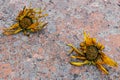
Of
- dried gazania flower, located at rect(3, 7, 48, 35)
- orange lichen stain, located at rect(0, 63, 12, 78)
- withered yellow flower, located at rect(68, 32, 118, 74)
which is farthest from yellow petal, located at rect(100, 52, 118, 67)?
orange lichen stain, located at rect(0, 63, 12, 78)

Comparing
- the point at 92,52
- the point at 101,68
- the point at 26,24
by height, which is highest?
the point at 26,24

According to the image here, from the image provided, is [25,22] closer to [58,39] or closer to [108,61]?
[58,39]

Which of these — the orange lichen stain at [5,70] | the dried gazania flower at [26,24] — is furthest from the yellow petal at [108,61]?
the orange lichen stain at [5,70]

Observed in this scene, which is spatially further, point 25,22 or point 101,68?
point 25,22

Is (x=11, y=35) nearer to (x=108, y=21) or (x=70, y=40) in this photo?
(x=70, y=40)

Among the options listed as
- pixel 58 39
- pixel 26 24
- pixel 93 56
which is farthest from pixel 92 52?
pixel 26 24

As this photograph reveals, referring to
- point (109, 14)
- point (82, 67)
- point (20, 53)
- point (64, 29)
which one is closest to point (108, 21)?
point (109, 14)
